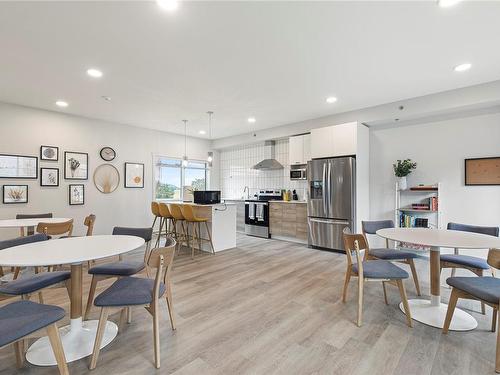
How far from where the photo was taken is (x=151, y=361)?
185cm

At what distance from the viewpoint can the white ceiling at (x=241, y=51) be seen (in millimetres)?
2250

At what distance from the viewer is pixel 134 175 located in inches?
246

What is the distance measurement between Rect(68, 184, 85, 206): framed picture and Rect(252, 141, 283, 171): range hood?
4.11 meters

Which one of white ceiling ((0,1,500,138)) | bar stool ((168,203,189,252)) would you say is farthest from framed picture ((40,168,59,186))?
bar stool ((168,203,189,252))

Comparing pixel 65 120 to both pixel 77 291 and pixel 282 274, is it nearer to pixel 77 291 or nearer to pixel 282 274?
pixel 77 291

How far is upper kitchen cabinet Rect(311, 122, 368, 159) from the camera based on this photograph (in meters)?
4.83

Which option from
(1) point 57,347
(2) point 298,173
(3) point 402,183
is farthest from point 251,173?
(1) point 57,347

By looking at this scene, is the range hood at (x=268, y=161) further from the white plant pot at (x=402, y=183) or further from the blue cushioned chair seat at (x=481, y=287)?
the blue cushioned chair seat at (x=481, y=287)

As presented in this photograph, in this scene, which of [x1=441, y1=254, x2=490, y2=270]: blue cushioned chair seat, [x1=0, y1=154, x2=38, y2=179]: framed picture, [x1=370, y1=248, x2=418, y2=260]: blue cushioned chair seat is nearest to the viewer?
[x1=441, y1=254, x2=490, y2=270]: blue cushioned chair seat

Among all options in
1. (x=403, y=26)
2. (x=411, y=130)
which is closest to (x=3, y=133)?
(x=403, y=26)

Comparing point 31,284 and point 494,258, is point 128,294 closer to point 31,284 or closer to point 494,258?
point 31,284

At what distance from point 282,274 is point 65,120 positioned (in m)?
5.26

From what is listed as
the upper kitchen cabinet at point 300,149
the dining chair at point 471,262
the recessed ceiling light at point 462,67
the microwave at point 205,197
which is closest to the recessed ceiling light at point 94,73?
the microwave at point 205,197

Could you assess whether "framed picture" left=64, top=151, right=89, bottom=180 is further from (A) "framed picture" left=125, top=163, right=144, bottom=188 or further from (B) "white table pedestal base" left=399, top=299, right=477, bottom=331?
(B) "white table pedestal base" left=399, top=299, right=477, bottom=331
